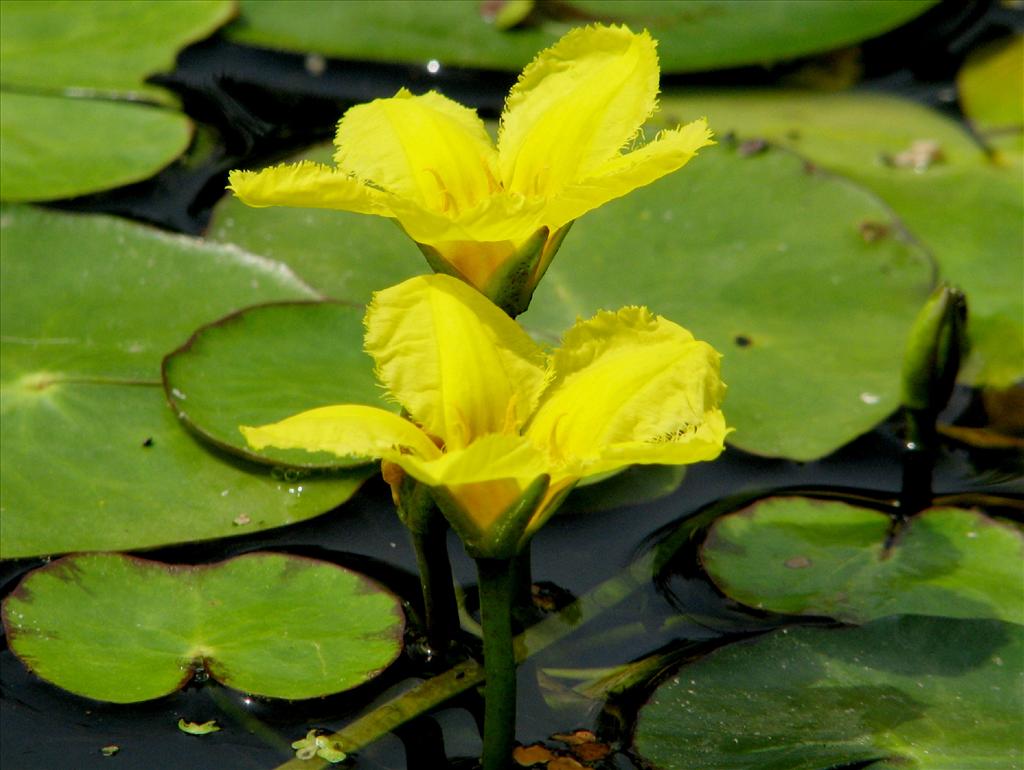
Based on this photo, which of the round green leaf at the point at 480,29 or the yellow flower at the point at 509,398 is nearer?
the yellow flower at the point at 509,398

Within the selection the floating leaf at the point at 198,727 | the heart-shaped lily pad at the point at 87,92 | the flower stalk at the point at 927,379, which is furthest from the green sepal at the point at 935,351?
the heart-shaped lily pad at the point at 87,92

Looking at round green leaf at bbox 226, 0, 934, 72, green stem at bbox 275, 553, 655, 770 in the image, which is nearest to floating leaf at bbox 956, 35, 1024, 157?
round green leaf at bbox 226, 0, 934, 72

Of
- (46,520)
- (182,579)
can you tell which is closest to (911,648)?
(182,579)

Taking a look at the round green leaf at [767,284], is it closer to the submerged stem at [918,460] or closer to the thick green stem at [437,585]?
the submerged stem at [918,460]

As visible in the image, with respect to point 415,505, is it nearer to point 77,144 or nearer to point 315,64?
point 77,144

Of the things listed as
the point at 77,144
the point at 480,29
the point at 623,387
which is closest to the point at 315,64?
the point at 480,29

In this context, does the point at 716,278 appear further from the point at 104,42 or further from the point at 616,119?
the point at 104,42

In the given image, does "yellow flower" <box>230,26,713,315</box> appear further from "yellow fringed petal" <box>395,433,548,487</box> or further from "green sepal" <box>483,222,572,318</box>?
"yellow fringed petal" <box>395,433,548,487</box>
